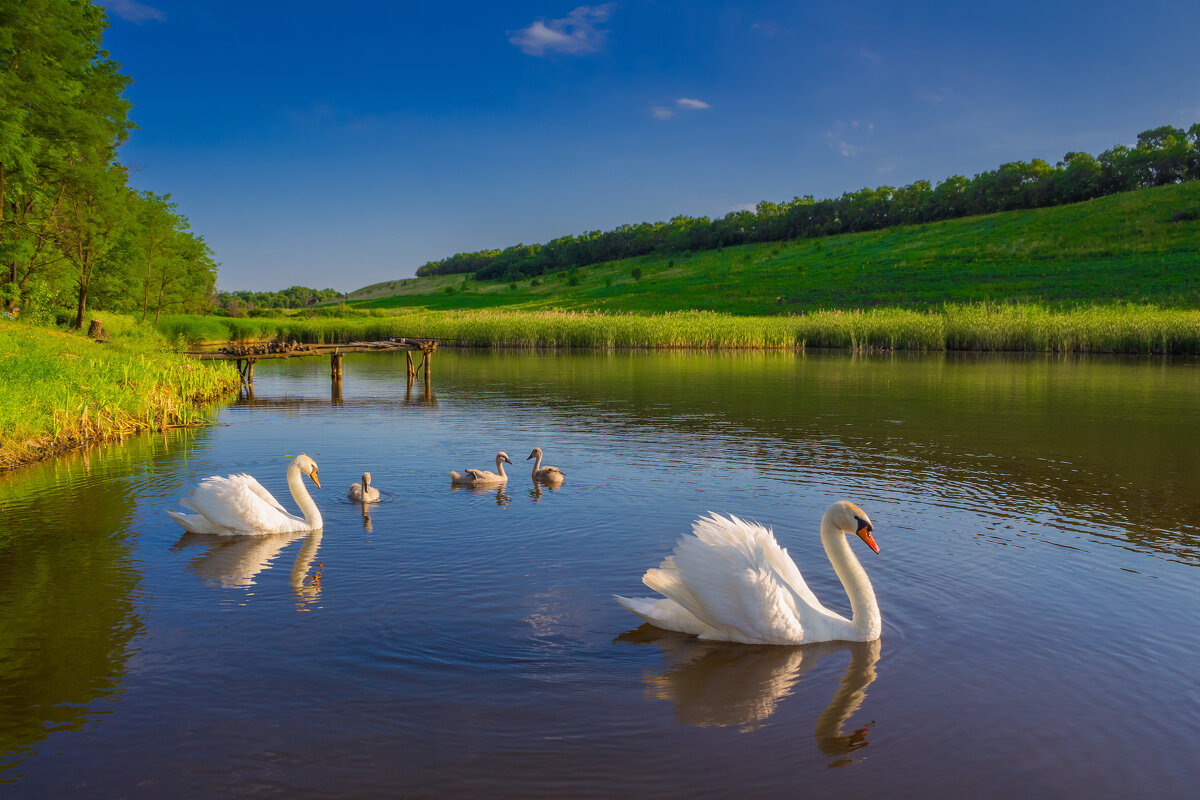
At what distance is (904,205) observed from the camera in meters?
124

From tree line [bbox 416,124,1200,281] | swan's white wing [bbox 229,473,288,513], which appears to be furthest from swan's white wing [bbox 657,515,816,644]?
tree line [bbox 416,124,1200,281]

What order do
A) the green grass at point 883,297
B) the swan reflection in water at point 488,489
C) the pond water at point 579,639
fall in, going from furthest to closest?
the green grass at point 883,297 → the swan reflection in water at point 488,489 → the pond water at point 579,639

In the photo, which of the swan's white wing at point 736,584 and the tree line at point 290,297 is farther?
the tree line at point 290,297

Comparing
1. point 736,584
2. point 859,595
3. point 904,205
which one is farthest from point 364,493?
point 904,205

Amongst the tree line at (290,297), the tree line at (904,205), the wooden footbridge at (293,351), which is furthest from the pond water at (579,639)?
the tree line at (290,297)

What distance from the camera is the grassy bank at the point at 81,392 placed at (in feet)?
50.8

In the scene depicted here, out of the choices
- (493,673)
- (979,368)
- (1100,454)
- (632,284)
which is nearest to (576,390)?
(1100,454)

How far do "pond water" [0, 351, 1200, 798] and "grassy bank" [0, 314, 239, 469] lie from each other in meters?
0.74

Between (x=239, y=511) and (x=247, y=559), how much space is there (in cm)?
86

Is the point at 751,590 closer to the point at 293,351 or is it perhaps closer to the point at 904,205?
the point at 293,351

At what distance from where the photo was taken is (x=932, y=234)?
109375 millimetres

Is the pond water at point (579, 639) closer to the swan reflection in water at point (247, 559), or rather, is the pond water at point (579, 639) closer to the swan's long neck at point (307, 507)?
the swan reflection in water at point (247, 559)

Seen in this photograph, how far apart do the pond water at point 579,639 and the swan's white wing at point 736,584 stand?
9.9 inches

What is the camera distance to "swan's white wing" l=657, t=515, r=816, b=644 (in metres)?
7.14
